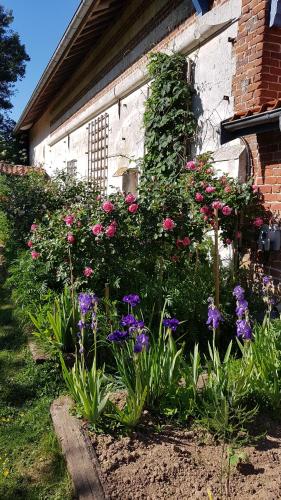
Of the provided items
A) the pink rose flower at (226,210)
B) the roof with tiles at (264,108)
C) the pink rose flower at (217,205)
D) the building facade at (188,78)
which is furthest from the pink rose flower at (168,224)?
the roof with tiles at (264,108)

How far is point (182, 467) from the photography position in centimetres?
A: 221

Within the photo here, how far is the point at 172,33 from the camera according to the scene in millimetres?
6352

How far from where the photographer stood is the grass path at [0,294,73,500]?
2.21 metres

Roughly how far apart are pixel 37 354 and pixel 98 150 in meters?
7.70

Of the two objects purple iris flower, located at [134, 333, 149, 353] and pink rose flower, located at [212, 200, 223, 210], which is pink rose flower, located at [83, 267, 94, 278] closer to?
pink rose flower, located at [212, 200, 223, 210]

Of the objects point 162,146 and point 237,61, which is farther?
point 162,146

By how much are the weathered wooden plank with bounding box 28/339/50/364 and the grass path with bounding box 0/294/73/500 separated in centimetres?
6

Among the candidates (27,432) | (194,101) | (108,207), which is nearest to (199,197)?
(108,207)

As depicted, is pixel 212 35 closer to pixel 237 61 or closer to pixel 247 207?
pixel 237 61

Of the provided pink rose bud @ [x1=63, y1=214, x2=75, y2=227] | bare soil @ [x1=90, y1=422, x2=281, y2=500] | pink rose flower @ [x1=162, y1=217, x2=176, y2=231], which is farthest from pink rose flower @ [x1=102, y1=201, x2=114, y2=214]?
bare soil @ [x1=90, y1=422, x2=281, y2=500]

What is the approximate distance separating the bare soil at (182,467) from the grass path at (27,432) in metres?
0.26

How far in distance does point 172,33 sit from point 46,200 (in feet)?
10.2

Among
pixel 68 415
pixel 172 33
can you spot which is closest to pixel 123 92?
pixel 172 33

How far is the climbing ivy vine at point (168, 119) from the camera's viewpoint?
5.88 m
